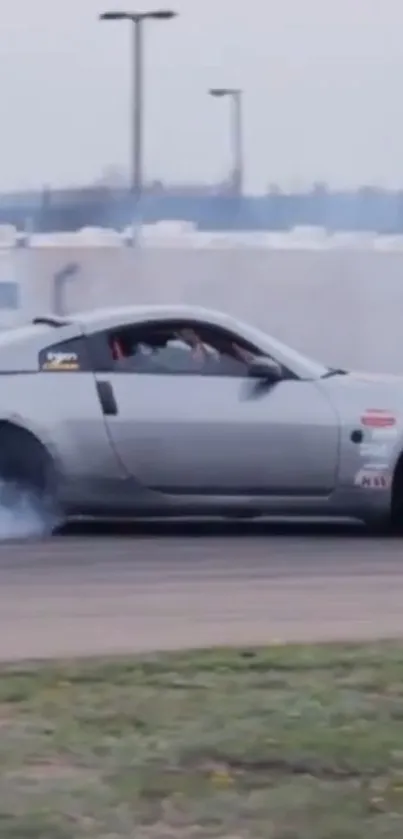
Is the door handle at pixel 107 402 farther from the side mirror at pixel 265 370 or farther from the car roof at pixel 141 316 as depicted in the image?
the side mirror at pixel 265 370

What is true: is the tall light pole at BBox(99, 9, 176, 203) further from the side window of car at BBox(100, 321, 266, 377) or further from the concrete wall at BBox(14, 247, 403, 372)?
the side window of car at BBox(100, 321, 266, 377)

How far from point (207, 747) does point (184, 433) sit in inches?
231

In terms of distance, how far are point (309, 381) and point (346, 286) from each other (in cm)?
1167

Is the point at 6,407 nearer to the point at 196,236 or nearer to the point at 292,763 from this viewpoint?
the point at 292,763

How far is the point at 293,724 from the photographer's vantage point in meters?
6.30

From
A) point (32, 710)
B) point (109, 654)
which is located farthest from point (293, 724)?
point (109, 654)

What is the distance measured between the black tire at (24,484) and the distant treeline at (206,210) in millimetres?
12001

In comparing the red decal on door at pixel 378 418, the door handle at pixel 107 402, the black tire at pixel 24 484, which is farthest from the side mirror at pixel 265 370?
the black tire at pixel 24 484

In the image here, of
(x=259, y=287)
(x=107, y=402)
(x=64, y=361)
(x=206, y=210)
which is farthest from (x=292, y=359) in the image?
(x=206, y=210)

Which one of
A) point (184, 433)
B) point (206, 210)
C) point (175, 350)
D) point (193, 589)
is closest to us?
point (193, 589)

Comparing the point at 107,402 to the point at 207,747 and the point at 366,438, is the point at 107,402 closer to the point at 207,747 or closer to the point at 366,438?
the point at 366,438

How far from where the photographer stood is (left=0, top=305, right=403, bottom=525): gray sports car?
38.5 ft

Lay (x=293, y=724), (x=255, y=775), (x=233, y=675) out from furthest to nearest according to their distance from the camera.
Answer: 1. (x=233, y=675)
2. (x=293, y=724)
3. (x=255, y=775)

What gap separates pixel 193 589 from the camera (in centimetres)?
962
